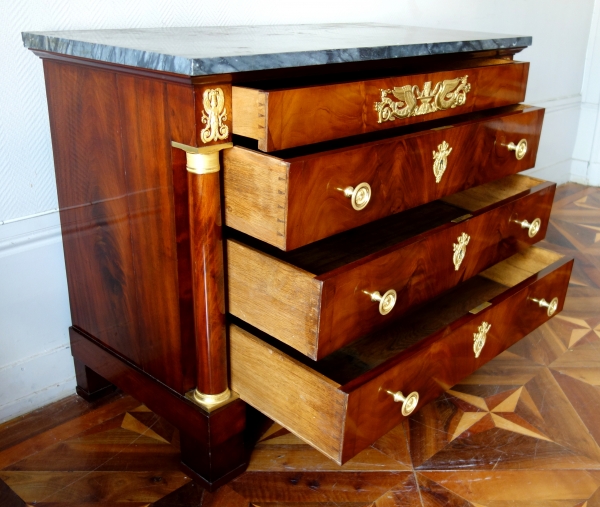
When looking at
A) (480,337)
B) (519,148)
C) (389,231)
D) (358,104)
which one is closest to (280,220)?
(358,104)

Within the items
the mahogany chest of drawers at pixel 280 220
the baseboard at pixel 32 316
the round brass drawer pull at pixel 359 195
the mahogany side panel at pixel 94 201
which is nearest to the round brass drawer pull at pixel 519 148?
the mahogany chest of drawers at pixel 280 220

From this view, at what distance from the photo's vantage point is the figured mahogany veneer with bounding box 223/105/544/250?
2.36ft

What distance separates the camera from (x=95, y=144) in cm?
88

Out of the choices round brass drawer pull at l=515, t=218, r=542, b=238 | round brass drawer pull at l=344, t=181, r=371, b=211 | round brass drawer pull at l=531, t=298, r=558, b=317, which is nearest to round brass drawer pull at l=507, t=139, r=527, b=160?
round brass drawer pull at l=515, t=218, r=542, b=238

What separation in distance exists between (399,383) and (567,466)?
0.37 metres

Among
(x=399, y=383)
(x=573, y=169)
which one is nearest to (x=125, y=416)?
(x=399, y=383)

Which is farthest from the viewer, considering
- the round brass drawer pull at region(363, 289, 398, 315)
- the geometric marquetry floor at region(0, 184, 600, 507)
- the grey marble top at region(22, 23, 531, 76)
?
the geometric marquetry floor at region(0, 184, 600, 507)

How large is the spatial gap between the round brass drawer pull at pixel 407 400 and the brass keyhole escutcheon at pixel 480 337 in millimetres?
165

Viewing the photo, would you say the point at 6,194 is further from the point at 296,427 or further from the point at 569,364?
the point at 569,364

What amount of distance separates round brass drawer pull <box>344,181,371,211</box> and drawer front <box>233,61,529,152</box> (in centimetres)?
7

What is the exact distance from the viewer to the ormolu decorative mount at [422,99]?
833mm

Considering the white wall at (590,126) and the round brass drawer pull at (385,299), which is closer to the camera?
the round brass drawer pull at (385,299)

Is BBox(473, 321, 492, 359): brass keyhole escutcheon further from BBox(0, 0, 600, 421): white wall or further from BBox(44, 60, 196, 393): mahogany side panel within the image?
BBox(0, 0, 600, 421): white wall

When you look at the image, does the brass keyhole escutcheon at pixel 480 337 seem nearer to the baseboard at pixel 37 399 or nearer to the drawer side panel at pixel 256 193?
the drawer side panel at pixel 256 193
